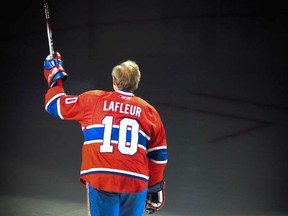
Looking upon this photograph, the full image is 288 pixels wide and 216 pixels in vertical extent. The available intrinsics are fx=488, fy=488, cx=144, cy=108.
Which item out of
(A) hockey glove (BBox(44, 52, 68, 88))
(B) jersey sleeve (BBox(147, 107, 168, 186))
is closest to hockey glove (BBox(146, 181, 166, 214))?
(B) jersey sleeve (BBox(147, 107, 168, 186))

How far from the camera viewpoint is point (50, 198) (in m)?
3.48

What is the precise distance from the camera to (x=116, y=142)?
1.98 m

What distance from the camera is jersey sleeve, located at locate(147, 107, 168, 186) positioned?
83.0 inches

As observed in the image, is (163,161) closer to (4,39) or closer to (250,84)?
(250,84)

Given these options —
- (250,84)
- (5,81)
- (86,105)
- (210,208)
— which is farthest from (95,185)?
(5,81)

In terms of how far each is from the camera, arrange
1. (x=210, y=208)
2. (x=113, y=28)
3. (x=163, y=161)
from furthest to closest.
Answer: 1. (x=113, y=28)
2. (x=210, y=208)
3. (x=163, y=161)

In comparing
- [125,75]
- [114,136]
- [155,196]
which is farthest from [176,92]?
[114,136]

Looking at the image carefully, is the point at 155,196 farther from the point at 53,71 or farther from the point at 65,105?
the point at 53,71

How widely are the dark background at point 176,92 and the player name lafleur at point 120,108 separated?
142cm

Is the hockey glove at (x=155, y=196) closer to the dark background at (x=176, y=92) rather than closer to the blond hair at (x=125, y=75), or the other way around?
the blond hair at (x=125, y=75)

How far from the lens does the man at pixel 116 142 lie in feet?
6.47

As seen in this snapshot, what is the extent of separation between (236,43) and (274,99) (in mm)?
474

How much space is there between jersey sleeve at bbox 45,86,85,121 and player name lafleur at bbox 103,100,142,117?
0.11 metres

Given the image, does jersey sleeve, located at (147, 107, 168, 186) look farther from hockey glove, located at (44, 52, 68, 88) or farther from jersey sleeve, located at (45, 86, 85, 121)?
hockey glove, located at (44, 52, 68, 88)
